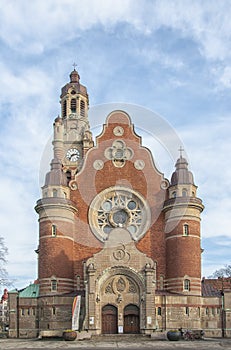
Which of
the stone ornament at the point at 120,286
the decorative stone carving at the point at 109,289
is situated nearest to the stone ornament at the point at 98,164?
the stone ornament at the point at 120,286

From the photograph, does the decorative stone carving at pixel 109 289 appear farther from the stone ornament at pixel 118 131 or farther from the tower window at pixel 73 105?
the tower window at pixel 73 105

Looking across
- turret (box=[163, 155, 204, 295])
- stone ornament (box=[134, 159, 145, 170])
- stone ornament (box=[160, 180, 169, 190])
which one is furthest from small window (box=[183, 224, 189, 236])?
stone ornament (box=[134, 159, 145, 170])

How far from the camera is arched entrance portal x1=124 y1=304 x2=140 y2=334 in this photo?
2154 inches

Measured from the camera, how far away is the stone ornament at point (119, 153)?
2510 inches

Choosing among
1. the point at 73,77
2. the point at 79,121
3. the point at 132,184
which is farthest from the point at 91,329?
the point at 73,77

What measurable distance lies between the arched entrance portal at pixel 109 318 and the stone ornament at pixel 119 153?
1649 centimetres

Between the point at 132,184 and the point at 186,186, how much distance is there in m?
6.04

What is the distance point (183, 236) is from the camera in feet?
193

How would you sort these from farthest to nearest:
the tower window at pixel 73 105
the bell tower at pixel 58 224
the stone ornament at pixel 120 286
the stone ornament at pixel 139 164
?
the tower window at pixel 73 105 → the stone ornament at pixel 139 164 → the bell tower at pixel 58 224 → the stone ornament at pixel 120 286

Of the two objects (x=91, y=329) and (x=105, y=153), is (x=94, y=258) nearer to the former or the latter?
(x=91, y=329)

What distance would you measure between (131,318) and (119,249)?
22.3 feet

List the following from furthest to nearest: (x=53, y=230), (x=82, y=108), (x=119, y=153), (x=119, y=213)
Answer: (x=82, y=108)
(x=119, y=153)
(x=119, y=213)
(x=53, y=230)

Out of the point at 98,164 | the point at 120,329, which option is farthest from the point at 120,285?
the point at 98,164

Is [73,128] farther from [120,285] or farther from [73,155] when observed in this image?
[120,285]
